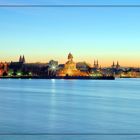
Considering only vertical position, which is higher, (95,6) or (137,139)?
(95,6)

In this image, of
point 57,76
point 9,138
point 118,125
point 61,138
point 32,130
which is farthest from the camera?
point 57,76

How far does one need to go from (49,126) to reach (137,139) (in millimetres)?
4514

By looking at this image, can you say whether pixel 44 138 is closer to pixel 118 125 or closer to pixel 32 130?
pixel 32 130

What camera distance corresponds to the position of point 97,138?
30.5 feet

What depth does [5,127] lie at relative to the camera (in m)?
12.6

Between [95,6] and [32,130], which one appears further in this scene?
[32,130]

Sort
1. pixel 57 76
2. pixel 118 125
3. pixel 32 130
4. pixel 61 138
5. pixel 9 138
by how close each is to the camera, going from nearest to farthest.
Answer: pixel 9 138 → pixel 61 138 → pixel 32 130 → pixel 118 125 → pixel 57 76

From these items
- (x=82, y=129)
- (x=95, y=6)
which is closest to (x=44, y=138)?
(x=82, y=129)

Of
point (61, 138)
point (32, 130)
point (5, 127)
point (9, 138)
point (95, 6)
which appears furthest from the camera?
point (5, 127)

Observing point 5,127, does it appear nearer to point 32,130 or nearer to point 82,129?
point 32,130

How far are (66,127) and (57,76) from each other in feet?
378

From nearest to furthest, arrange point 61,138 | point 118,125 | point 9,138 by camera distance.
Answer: point 9,138
point 61,138
point 118,125

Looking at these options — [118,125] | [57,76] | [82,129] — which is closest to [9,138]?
[82,129]

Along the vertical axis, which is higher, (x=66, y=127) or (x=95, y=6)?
(x=95, y=6)
